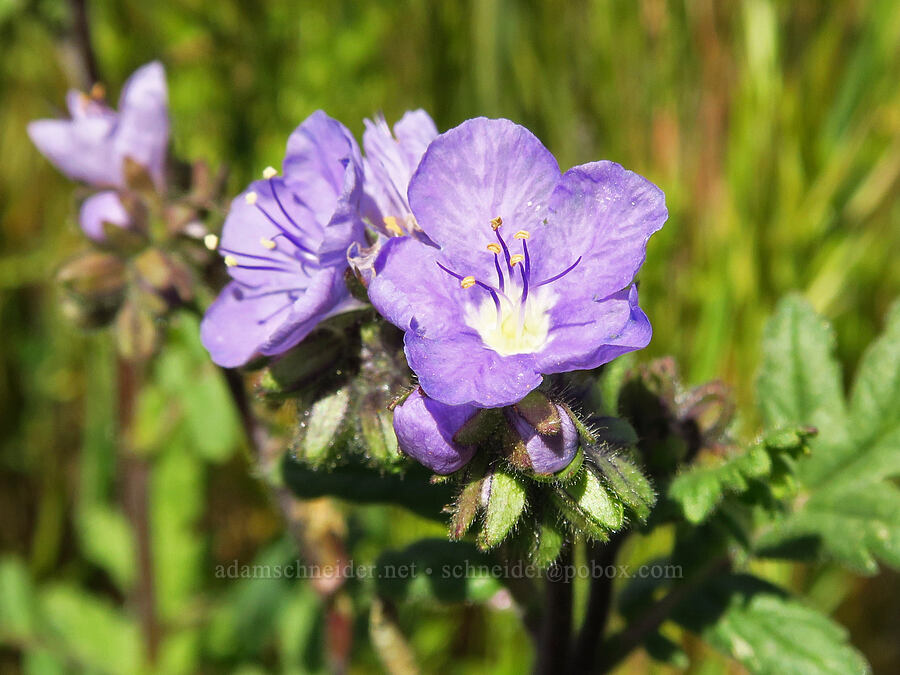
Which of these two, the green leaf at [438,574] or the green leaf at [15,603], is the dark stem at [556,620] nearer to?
the green leaf at [438,574]

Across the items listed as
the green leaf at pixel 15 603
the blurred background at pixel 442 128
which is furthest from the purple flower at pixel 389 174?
the green leaf at pixel 15 603

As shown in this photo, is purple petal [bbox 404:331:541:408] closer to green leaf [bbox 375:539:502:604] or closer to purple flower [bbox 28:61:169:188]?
green leaf [bbox 375:539:502:604]

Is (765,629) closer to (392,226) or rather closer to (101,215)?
(392,226)

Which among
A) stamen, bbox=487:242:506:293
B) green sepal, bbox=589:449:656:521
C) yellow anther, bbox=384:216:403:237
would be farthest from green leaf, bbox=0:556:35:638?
green sepal, bbox=589:449:656:521

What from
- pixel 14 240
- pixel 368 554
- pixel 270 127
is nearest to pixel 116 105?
pixel 270 127

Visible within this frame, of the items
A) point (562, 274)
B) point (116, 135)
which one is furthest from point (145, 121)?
point (562, 274)

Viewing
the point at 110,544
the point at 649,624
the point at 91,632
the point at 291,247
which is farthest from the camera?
the point at 110,544

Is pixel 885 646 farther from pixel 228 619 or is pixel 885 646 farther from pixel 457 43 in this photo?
pixel 457 43
